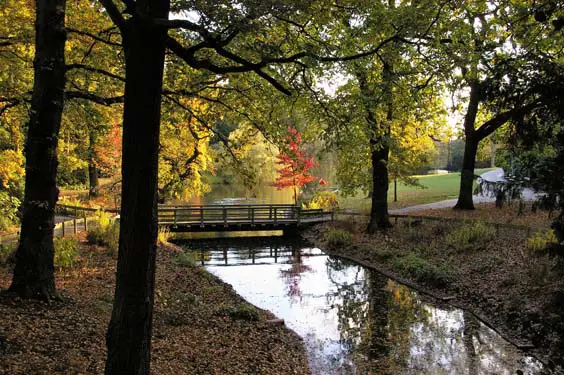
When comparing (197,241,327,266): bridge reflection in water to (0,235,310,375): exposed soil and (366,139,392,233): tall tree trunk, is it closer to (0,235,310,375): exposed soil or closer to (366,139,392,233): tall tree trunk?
(366,139,392,233): tall tree trunk

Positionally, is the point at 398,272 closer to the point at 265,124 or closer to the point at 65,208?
the point at 265,124

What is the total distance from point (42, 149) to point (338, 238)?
15.8m

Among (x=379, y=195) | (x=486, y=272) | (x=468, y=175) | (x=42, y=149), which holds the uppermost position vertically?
(x=468, y=175)

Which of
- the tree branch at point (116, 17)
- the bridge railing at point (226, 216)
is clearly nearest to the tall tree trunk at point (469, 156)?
the bridge railing at point (226, 216)

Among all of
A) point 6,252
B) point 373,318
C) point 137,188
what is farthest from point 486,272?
point 6,252

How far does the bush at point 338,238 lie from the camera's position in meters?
21.1

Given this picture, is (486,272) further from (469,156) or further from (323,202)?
(323,202)

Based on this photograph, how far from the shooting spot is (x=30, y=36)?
885 cm

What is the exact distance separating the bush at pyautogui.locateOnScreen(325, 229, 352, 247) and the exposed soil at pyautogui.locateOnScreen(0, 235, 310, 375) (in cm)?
968

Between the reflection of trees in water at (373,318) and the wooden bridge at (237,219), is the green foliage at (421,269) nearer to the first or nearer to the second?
the reflection of trees in water at (373,318)

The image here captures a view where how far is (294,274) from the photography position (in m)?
17.0

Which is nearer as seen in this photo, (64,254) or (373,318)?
(373,318)

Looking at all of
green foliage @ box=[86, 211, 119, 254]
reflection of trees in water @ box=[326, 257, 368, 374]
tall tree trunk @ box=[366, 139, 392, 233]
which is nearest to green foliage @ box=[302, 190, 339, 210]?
tall tree trunk @ box=[366, 139, 392, 233]

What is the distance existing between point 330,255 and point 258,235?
334 inches
